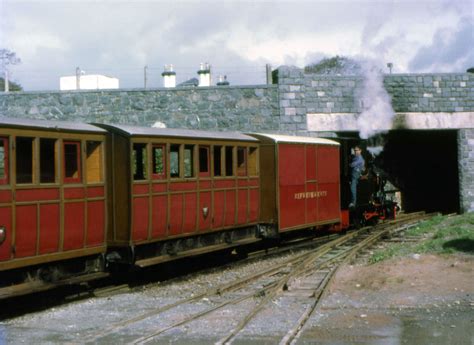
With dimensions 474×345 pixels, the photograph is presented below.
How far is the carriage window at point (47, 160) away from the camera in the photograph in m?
10.1

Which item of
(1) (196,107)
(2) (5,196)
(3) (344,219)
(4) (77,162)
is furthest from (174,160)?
(1) (196,107)

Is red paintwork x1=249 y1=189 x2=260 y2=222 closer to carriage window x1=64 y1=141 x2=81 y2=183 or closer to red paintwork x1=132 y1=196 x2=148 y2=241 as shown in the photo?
red paintwork x1=132 y1=196 x2=148 y2=241

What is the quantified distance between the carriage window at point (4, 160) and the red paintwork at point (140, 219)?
254 centimetres

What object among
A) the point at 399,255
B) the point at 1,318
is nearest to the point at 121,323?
the point at 1,318

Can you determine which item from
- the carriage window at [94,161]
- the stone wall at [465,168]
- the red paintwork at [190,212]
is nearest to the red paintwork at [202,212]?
the red paintwork at [190,212]

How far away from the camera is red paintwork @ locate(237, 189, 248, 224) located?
15.1m

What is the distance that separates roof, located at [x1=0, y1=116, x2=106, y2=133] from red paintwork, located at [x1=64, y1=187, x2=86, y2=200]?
2.86ft

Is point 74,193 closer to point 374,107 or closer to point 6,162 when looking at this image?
point 6,162

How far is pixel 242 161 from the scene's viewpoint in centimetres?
1542

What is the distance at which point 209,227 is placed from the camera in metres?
14.0

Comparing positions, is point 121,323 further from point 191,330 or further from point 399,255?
point 399,255

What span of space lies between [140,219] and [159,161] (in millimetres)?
1155

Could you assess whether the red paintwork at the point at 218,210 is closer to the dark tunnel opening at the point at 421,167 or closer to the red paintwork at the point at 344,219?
the red paintwork at the point at 344,219

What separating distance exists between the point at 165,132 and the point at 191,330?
4.99 meters
